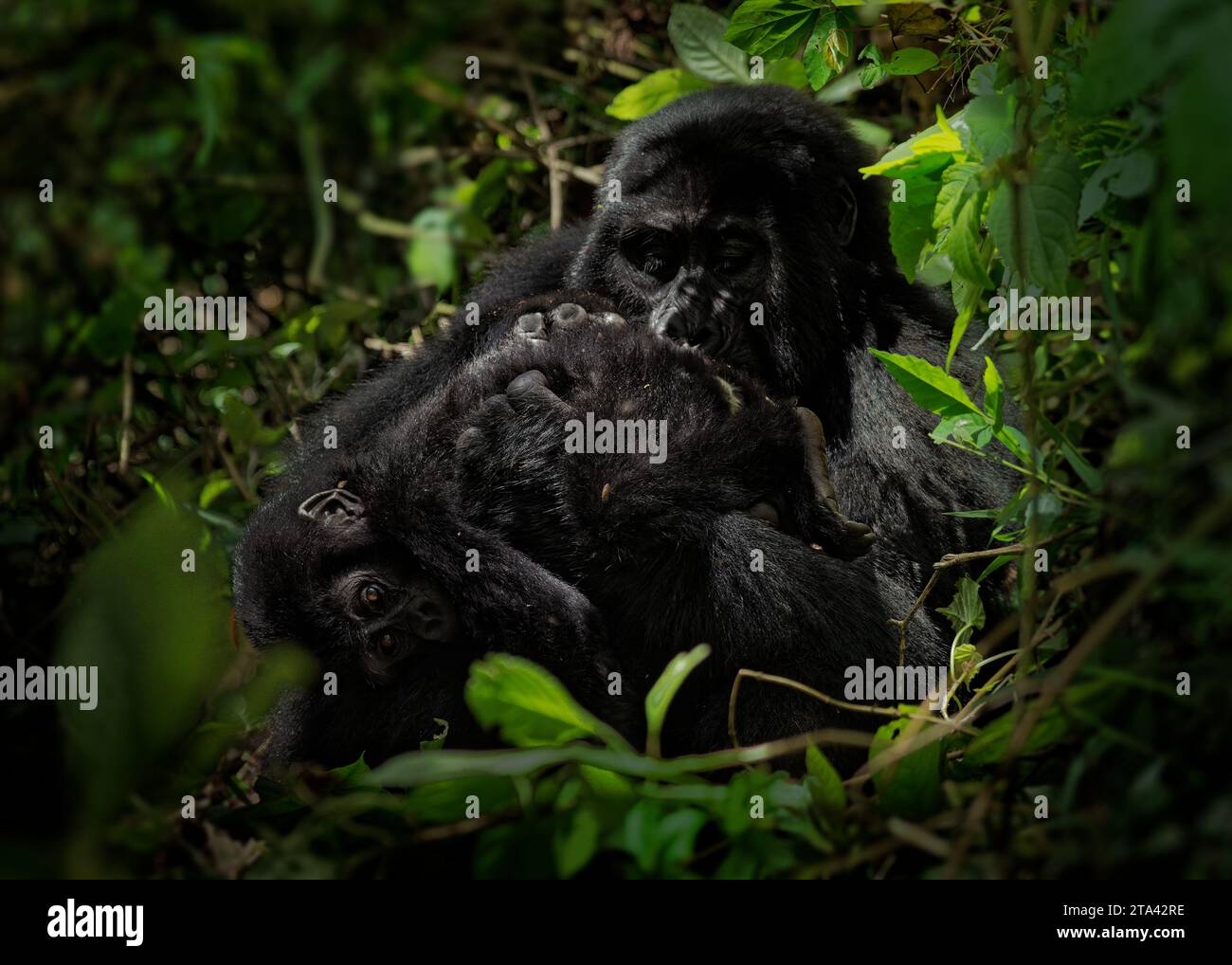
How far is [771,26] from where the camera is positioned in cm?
275

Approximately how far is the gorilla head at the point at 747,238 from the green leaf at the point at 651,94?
19.5 inches

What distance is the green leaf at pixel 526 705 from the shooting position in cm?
163

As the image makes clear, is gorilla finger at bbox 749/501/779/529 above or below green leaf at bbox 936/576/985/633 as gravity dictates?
above

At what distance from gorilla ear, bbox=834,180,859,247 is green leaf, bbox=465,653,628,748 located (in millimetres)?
2115

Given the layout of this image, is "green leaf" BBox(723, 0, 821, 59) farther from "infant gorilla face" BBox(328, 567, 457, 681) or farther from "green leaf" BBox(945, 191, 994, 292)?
"infant gorilla face" BBox(328, 567, 457, 681)

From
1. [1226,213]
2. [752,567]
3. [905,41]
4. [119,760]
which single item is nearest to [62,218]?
[119,760]

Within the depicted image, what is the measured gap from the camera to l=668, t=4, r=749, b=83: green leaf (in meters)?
3.88

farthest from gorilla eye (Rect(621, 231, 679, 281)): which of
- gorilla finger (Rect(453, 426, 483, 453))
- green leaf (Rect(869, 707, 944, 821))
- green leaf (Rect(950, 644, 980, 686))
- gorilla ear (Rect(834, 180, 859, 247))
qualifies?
green leaf (Rect(869, 707, 944, 821))

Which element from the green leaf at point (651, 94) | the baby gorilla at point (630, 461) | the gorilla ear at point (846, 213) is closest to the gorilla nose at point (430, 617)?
the baby gorilla at point (630, 461)

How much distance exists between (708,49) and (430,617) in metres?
2.33

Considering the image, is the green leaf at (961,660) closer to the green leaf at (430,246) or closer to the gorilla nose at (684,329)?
the gorilla nose at (684,329)

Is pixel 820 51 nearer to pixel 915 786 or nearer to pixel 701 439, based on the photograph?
pixel 701 439

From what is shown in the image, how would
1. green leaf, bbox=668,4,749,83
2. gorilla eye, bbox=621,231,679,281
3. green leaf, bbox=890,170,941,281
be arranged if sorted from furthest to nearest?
green leaf, bbox=668,4,749,83
gorilla eye, bbox=621,231,679,281
green leaf, bbox=890,170,941,281

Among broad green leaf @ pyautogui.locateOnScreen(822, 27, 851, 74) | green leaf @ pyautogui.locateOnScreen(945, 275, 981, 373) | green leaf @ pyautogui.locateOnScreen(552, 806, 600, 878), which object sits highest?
broad green leaf @ pyautogui.locateOnScreen(822, 27, 851, 74)
